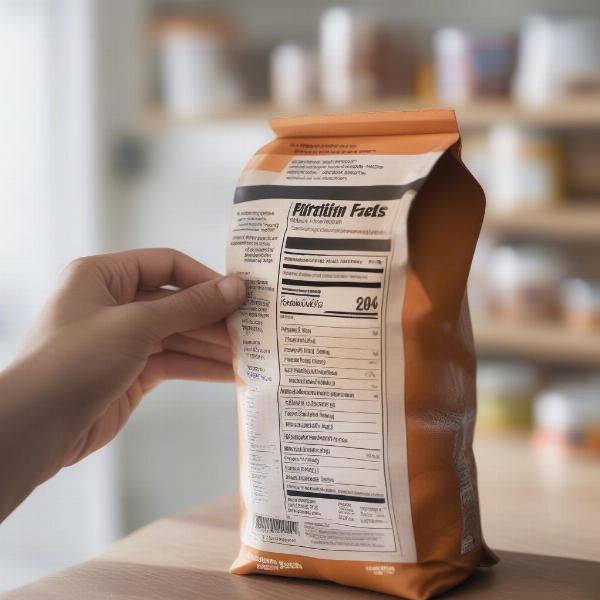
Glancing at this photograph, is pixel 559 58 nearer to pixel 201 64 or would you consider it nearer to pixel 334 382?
pixel 201 64

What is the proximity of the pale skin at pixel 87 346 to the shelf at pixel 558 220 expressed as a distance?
3.29 ft

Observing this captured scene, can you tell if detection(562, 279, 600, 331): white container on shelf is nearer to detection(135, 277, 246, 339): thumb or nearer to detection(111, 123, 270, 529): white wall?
detection(111, 123, 270, 529): white wall

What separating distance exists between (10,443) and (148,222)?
5.74ft

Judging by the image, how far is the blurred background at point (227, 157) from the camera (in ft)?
5.39

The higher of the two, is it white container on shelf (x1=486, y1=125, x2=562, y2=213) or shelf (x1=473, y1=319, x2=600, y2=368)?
white container on shelf (x1=486, y1=125, x2=562, y2=213)

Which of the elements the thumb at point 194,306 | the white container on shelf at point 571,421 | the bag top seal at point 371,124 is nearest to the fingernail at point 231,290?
the thumb at point 194,306

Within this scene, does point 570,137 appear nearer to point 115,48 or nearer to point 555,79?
point 555,79

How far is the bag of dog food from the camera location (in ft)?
2.05

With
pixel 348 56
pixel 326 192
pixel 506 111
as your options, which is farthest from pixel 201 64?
pixel 326 192

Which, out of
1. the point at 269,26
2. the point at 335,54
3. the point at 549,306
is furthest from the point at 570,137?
the point at 269,26

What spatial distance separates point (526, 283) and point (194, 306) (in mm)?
1071

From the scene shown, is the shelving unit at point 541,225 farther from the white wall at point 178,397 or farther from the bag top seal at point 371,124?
the bag top seal at point 371,124

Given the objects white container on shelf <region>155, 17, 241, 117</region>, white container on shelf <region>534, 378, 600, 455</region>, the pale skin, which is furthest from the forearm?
white container on shelf <region>155, 17, 241, 117</region>

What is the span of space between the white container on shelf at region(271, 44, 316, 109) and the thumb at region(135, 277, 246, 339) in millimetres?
1224
